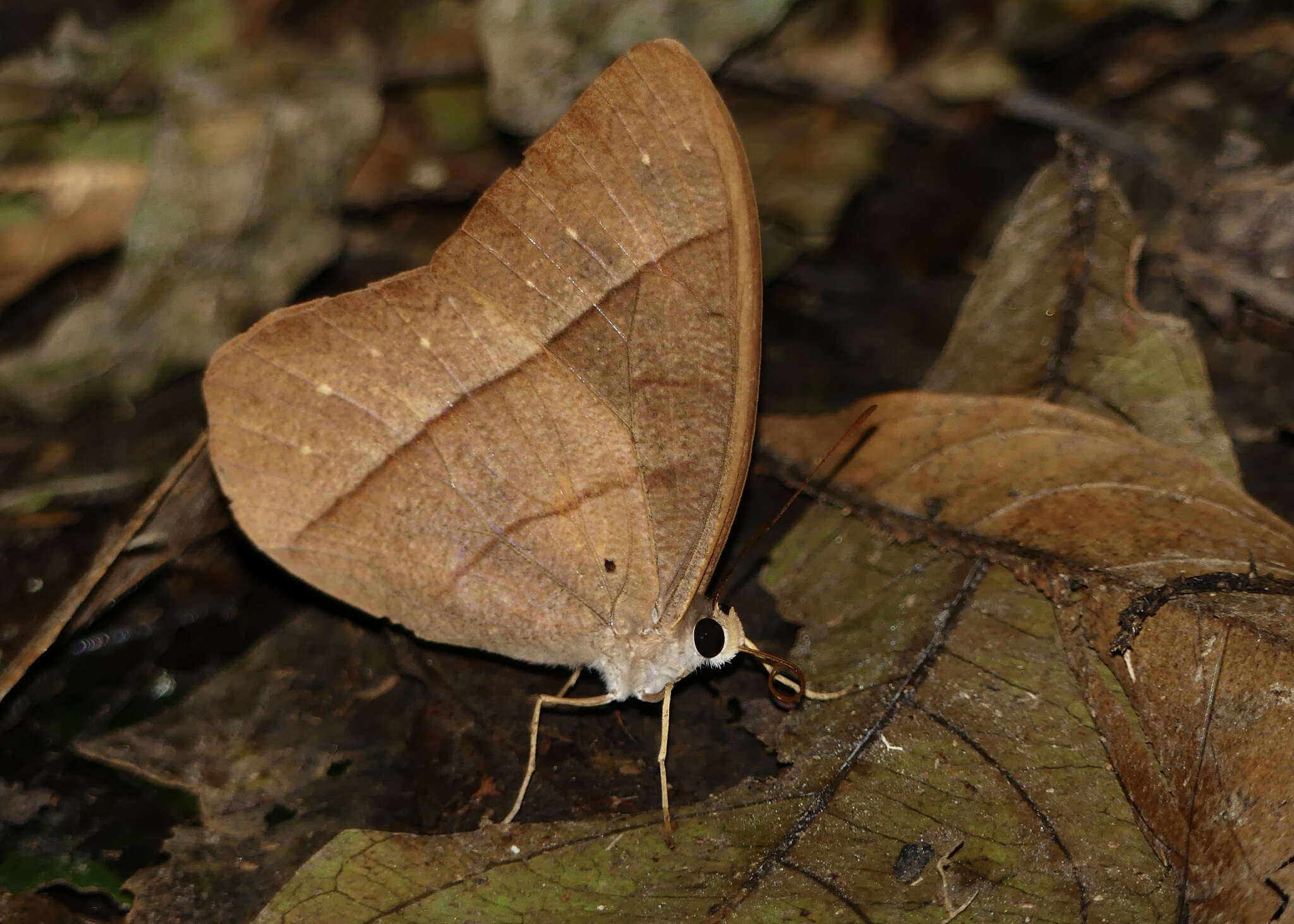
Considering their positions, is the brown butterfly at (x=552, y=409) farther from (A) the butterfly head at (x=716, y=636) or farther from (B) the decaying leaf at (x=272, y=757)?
(B) the decaying leaf at (x=272, y=757)

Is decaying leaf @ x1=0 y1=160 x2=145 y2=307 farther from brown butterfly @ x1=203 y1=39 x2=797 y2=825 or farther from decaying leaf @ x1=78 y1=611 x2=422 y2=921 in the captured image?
decaying leaf @ x1=78 y1=611 x2=422 y2=921

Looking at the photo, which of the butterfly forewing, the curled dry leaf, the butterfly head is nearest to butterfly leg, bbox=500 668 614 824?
the butterfly forewing

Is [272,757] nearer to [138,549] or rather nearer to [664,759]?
[138,549]

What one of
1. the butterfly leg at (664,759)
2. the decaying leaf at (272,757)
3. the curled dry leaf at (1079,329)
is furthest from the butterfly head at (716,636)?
the curled dry leaf at (1079,329)

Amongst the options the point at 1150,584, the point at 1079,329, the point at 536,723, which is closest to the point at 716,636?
the point at 536,723

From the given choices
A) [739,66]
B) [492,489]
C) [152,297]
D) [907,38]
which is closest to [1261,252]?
[907,38]

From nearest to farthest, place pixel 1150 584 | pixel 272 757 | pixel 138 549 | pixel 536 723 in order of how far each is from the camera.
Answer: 1. pixel 1150 584
2. pixel 536 723
3. pixel 272 757
4. pixel 138 549

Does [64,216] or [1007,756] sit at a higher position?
[64,216]
